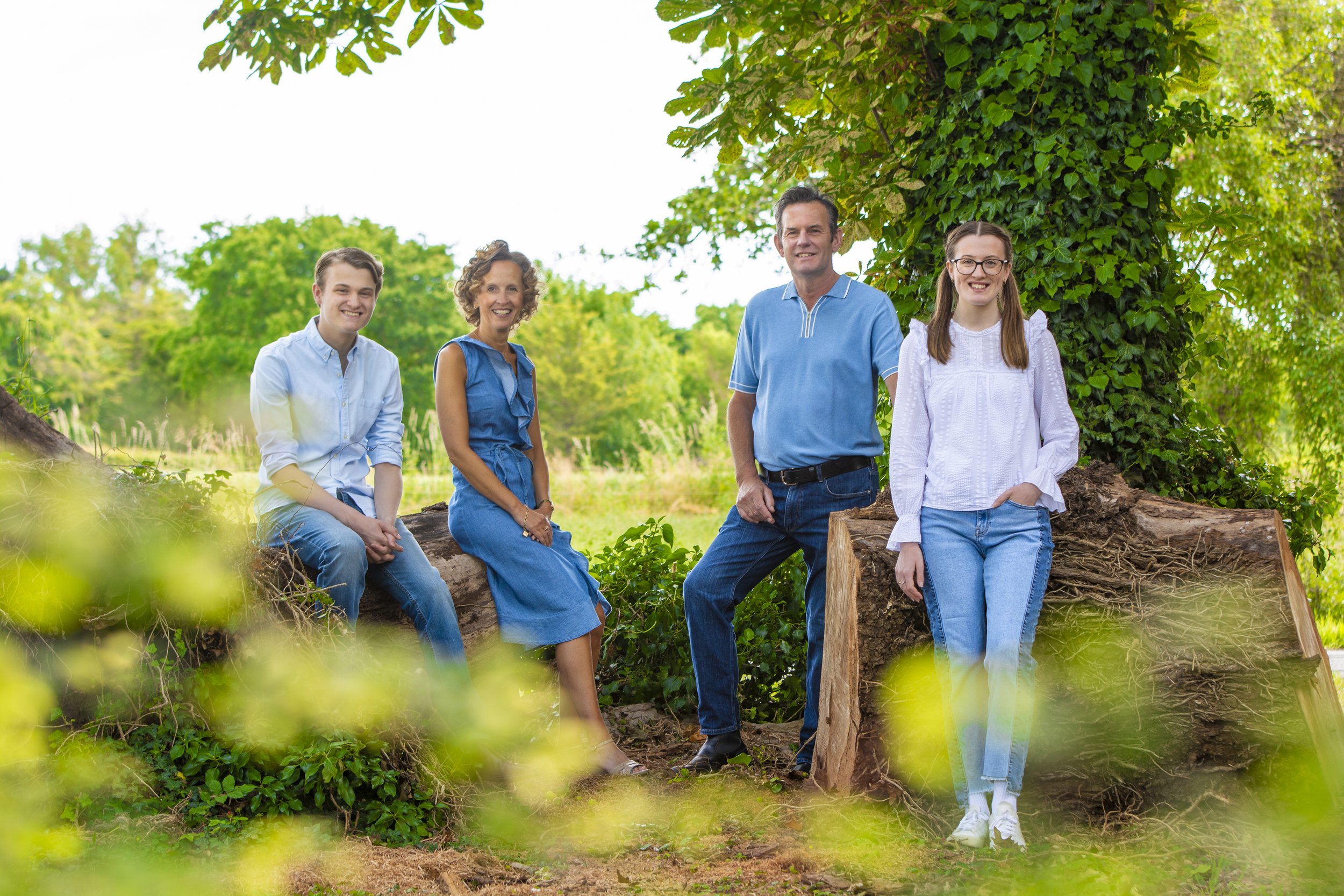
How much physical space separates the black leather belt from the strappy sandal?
50.6 inches

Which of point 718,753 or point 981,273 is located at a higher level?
point 981,273

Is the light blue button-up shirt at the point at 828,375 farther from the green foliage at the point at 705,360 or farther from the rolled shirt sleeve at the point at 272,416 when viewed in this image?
the green foliage at the point at 705,360

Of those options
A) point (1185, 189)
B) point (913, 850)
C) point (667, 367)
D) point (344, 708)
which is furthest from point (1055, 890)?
point (667, 367)

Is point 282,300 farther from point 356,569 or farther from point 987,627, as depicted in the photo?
point 987,627

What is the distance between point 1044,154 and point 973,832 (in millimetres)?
2972

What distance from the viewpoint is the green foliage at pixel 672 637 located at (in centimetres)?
525

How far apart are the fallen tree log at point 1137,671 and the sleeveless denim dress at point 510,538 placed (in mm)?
1127

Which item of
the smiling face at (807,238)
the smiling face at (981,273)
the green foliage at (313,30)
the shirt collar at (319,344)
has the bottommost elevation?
the shirt collar at (319,344)

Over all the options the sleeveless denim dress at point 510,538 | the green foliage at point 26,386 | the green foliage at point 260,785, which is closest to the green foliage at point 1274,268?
the sleeveless denim dress at point 510,538

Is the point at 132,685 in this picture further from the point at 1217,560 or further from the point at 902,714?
the point at 1217,560

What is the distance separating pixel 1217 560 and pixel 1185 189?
24.4 ft

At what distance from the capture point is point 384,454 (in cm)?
414

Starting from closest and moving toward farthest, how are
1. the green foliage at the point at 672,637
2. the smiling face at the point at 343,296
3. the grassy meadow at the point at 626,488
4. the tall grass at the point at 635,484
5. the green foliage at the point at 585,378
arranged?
the smiling face at the point at 343,296 → the green foliage at the point at 672,637 → the grassy meadow at the point at 626,488 → the tall grass at the point at 635,484 → the green foliage at the point at 585,378

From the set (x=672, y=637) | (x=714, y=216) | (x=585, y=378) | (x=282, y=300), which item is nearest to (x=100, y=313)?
(x=282, y=300)
